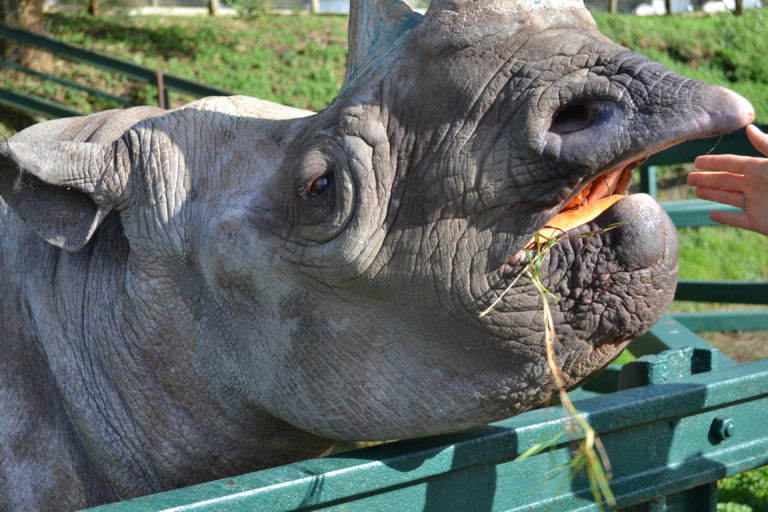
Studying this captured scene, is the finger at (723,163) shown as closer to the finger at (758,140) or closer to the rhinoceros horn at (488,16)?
the finger at (758,140)

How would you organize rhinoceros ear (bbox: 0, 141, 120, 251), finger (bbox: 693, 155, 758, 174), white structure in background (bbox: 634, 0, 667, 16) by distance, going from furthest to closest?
white structure in background (bbox: 634, 0, 667, 16) < finger (bbox: 693, 155, 758, 174) < rhinoceros ear (bbox: 0, 141, 120, 251)

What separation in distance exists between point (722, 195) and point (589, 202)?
130 centimetres

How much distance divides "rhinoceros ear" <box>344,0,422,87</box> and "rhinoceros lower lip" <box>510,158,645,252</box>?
640 mm

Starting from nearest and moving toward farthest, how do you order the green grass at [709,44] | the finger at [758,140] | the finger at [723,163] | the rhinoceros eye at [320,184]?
the rhinoceros eye at [320,184], the finger at [758,140], the finger at [723,163], the green grass at [709,44]

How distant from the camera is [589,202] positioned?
2.28 metres

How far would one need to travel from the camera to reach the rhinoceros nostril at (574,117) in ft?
6.82

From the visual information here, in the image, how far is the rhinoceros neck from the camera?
9.36 feet

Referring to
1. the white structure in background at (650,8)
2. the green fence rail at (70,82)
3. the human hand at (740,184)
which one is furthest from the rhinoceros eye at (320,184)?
the white structure in background at (650,8)

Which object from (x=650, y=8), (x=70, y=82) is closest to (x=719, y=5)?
(x=650, y=8)

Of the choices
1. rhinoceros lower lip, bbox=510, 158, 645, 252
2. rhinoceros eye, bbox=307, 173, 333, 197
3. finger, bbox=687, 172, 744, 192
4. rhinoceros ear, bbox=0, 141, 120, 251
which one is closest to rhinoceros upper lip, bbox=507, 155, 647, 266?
rhinoceros lower lip, bbox=510, 158, 645, 252

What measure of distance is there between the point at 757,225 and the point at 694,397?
652 mm

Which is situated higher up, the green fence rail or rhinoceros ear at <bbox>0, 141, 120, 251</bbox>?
rhinoceros ear at <bbox>0, 141, 120, 251</bbox>

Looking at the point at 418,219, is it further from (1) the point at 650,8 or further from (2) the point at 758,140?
(1) the point at 650,8

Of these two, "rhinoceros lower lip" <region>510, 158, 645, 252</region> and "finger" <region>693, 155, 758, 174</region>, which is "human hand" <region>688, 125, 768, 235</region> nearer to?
"finger" <region>693, 155, 758, 174</region>
